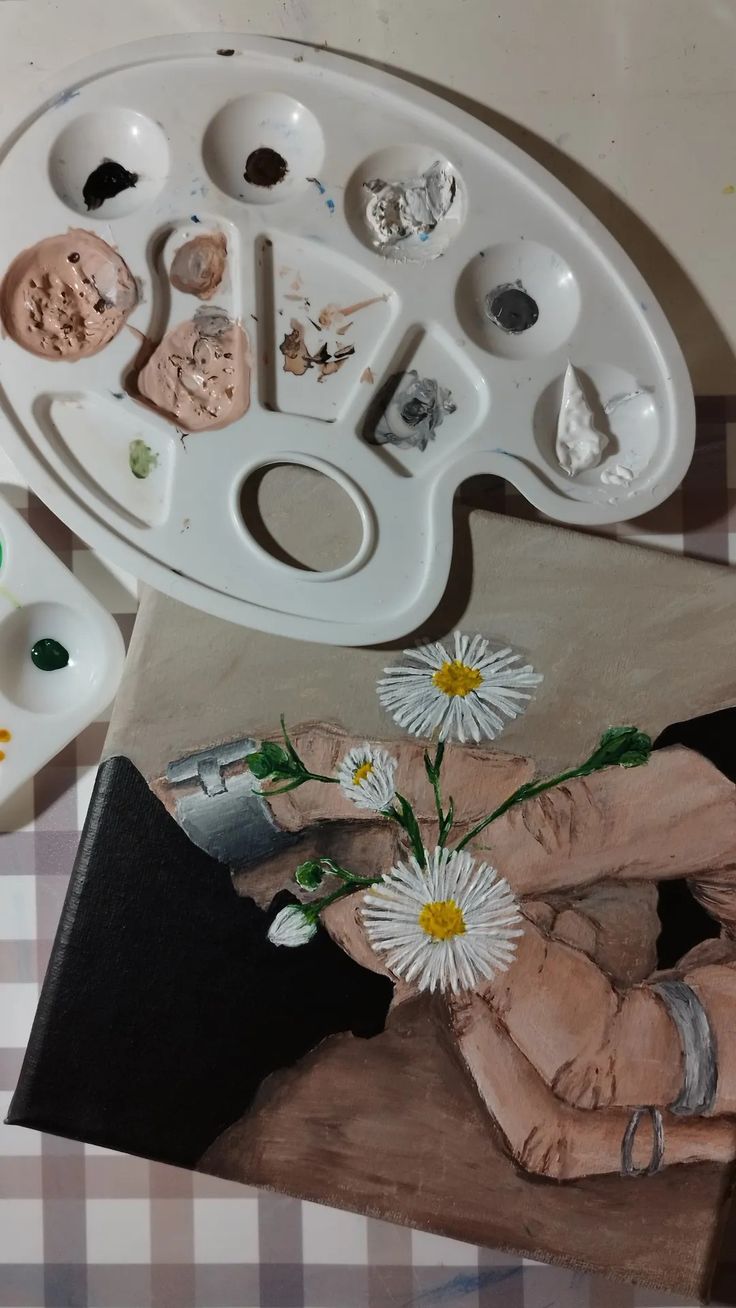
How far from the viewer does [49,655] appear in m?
0.85

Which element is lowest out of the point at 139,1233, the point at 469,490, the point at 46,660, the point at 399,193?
the point at 139,1233

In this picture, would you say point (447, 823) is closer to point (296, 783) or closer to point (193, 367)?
point (296, 783)

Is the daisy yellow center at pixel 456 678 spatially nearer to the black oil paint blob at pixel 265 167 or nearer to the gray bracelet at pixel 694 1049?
the gray bracelet at pixel 694 1049

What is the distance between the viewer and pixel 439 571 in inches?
31.1

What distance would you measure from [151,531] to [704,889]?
21.4 inches

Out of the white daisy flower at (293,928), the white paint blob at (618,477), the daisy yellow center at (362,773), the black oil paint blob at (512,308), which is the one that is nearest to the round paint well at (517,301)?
the black oil paint blob at (512,308)

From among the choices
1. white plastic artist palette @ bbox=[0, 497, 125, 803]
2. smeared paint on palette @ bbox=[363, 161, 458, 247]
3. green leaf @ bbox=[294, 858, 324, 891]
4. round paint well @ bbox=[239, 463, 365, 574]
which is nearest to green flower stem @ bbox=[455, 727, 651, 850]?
green leaf @ bbox=[294, 858, 324, 891]

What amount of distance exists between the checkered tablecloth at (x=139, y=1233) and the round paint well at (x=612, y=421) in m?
0.41

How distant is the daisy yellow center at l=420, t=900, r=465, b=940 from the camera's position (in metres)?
0.78

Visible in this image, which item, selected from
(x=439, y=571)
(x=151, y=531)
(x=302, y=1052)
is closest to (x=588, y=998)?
(x=302, y=1052)

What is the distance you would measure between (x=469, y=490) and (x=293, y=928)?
408 mm

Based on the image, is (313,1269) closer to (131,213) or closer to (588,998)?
(588,998)

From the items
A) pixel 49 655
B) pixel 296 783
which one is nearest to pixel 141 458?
pixel 49 655

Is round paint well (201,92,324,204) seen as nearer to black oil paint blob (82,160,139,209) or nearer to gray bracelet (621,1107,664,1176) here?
black oil paint blob (82,160,139,209)
